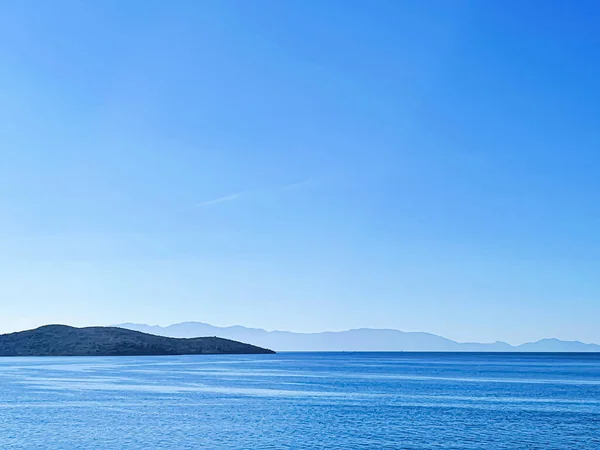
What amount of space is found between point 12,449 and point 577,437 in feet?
140

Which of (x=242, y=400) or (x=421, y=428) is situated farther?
(x=242, y=400)

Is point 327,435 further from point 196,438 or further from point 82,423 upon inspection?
point 82,423

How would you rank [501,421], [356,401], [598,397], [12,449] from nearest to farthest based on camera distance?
[12,449] → [501,421] → [356,401] → [598,397]

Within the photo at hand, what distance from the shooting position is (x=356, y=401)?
251ft

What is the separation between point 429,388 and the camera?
97.4m

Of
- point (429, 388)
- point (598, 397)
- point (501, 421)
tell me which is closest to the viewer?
point (501, 421)

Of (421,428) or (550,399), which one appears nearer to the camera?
(421,428)

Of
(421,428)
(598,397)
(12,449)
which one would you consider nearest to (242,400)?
(421,428)

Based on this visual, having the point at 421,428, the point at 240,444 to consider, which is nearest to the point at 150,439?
the point at 240,444

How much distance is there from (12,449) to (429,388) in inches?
2669

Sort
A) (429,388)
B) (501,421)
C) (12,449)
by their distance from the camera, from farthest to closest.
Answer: (429,388) < (501,421) < (12,449)

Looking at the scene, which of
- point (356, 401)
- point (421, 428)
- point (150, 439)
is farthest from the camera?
point (356, 401)

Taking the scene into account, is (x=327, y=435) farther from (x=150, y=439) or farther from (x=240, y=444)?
(x=150, y=439)

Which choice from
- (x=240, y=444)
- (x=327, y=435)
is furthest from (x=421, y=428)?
(x=240, y=444)
